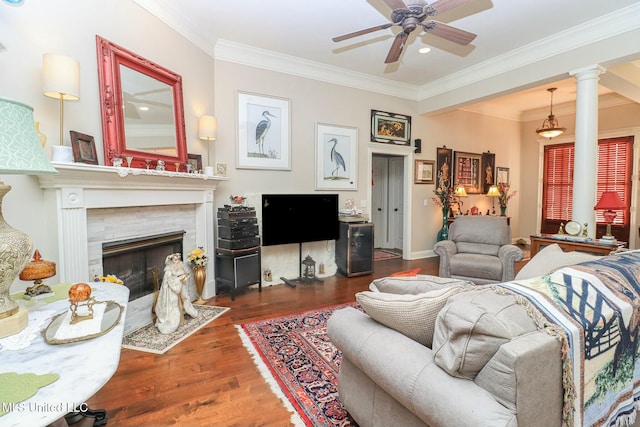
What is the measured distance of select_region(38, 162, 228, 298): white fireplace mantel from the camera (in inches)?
80.6

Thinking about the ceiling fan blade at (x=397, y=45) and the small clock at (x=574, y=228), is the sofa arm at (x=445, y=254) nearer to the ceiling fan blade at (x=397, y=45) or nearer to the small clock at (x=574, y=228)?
the small clock at (x=574, y=228)

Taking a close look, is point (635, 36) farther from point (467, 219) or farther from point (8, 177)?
point (8, 177)

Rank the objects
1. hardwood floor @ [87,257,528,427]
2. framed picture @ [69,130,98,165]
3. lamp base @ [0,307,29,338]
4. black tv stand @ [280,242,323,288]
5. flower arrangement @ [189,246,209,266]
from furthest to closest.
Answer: black tv stand @ [280,242,323,288] → flower arrangement @ [189,246,209,266] → framed picture @ [69,130,98,165] → hardwood floor @ [87,257,528,427] → lamp base @ [0,307,29,338]

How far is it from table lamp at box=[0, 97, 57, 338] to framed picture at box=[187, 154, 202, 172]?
91.4 inches

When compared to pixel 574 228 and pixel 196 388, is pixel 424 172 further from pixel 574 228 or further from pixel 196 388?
pixel 196 388

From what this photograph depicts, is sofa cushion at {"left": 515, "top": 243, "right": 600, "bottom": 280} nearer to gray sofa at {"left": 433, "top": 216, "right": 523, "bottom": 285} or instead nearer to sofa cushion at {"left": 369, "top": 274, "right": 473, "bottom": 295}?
sofa cushion at {"left": 369, "top": 274, "right": 473, "bottom": 295}

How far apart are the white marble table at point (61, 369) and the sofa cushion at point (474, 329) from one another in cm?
105

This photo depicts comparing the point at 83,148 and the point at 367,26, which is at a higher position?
the point at 367,26

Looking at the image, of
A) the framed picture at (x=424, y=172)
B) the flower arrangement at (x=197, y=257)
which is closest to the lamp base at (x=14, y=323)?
the flower arrangement at (x=197, y=257)

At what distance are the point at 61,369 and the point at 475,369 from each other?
1261mm

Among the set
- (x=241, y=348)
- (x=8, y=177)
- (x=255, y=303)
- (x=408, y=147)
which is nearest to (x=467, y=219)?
(x=408, y=147)

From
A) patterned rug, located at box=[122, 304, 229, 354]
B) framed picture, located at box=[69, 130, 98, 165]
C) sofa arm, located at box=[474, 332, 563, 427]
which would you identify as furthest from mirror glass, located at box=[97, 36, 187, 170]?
sofa arm, located at box=[474, 332, 563, 427]

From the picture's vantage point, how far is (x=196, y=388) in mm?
1974

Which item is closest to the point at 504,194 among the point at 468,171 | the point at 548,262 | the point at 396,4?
the point at 468,171
